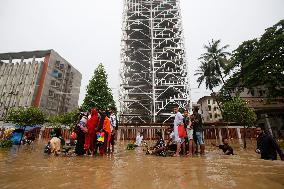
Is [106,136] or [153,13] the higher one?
[153,13]

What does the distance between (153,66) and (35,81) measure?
2891cm

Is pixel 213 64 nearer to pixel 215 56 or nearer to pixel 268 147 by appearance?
pixel 215 56

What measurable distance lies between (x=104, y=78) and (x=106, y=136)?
2082 cm

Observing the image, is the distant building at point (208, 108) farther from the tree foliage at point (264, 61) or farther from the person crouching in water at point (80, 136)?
the person crouching in water at point (80, 136)

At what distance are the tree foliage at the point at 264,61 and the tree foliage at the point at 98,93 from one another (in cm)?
1708

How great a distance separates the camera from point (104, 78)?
27750 mm

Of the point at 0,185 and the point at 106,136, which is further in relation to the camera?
the point at 106,136

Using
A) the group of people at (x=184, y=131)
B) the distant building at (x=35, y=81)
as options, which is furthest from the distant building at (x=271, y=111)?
the distant building at (x=35, y=81)

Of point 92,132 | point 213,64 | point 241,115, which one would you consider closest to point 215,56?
point 213,64

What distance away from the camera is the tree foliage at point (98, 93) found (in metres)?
25.5

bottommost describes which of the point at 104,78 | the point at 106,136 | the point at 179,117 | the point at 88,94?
the point at 106,136

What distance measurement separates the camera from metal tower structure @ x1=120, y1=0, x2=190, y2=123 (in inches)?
1319

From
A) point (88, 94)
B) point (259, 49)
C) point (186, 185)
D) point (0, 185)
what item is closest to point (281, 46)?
point (259, 49)

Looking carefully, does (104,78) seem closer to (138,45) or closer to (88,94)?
(88,94)
